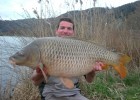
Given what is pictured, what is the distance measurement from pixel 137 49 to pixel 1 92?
3497 millimetres

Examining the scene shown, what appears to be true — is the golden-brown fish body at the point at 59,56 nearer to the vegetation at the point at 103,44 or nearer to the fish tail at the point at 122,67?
the fish tail at the point at 122,67

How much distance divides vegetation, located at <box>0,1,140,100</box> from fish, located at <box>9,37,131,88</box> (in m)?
2.08

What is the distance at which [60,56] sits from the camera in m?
3.20

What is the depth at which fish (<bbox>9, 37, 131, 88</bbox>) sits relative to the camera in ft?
10.5

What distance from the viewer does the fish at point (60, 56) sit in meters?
3.19

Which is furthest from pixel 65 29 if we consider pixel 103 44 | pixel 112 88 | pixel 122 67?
pixel 112 88

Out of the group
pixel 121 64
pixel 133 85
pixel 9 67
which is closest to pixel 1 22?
pixel 9 67

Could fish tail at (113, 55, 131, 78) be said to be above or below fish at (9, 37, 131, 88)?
below

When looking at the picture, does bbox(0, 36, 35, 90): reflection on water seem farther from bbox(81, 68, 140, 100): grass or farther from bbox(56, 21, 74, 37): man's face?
bbox(56, 21, 74, 37): man's face

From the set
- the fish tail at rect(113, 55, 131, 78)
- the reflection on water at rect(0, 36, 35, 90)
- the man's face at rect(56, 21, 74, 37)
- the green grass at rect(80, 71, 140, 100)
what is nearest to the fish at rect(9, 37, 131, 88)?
the fish tail at rect(113, 55, 131, 78)

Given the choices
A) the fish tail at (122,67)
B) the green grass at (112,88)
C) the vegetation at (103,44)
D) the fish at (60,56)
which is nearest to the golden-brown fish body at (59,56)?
the fish at (60,56)

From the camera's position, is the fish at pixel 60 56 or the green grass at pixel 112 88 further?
the green grass at pixel 112 88

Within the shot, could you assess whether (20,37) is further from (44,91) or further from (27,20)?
(44,91)

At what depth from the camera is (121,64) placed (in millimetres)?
3572
